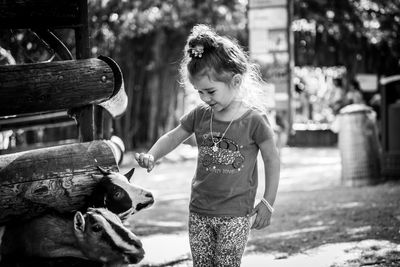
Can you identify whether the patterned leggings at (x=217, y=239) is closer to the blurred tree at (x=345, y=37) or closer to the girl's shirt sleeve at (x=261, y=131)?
the girl's shirt sleeve at (x=261, y=131)

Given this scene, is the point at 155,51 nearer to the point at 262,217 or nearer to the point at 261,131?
the point at 261,131

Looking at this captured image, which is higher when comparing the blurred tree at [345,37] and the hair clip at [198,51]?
the blurred tree at [345,37]

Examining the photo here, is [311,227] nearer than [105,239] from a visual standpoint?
No

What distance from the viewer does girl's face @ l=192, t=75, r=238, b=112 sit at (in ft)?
10.2

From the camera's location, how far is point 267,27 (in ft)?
32.0

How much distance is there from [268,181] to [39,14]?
6.09ft

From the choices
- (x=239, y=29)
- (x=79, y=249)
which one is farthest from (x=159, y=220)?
(x=239, y=29)

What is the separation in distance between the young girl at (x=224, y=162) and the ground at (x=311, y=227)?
133cm

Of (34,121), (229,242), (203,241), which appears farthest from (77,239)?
(34,121)

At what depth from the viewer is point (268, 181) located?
10.3ft

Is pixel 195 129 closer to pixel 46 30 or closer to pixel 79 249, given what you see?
pixel 79 249

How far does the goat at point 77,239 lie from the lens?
2.84 meters

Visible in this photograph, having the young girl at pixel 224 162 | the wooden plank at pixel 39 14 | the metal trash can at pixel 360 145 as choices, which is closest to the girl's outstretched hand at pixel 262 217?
the young girl at pixel 224 162

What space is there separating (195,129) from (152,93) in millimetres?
13586
